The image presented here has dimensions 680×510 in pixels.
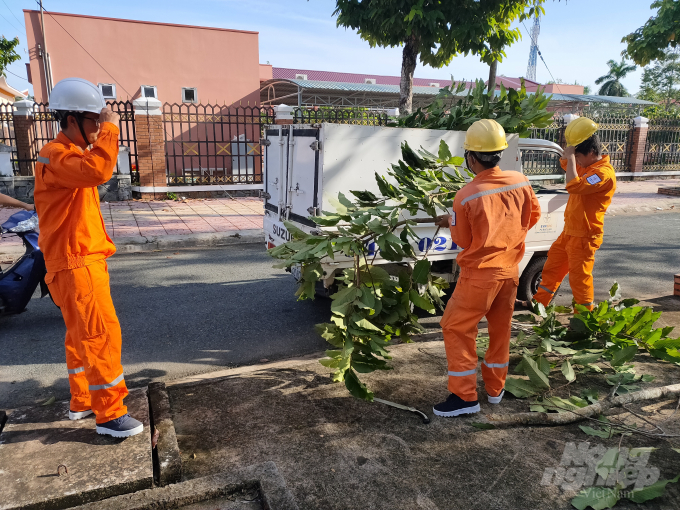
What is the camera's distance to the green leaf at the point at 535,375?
11.8 feet

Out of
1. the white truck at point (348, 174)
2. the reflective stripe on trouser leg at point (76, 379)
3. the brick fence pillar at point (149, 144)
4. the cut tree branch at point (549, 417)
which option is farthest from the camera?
the brick fence pillar at point (149, 144)

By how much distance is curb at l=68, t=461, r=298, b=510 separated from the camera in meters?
2.42

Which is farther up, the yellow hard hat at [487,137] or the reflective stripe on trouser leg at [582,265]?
the yellow hard hat at [487,137]

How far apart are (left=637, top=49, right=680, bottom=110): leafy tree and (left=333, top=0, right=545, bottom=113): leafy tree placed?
37695mm

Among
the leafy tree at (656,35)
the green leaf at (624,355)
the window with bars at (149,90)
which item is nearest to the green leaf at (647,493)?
the green leaf at (624,355)

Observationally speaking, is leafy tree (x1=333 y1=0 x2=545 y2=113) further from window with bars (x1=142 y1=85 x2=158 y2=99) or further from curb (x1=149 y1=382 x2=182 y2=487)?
window with bars (x1=142 y1=85 x2=158 y2=99)

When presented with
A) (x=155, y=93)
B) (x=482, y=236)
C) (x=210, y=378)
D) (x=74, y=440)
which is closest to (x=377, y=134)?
(x=482, y=236)

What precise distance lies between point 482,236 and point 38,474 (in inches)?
112

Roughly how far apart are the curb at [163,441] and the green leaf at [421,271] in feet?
6.52

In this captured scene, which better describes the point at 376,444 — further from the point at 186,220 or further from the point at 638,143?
the point at 638,143

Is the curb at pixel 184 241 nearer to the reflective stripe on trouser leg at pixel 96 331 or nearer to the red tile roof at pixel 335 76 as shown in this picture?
the reflective stripe on trouser leg at pixel 96 331

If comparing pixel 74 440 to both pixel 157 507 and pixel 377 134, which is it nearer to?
pixel 157 507

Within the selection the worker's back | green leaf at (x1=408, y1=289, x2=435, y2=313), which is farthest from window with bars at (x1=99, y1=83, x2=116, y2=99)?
the worker's back

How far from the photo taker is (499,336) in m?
3.37
